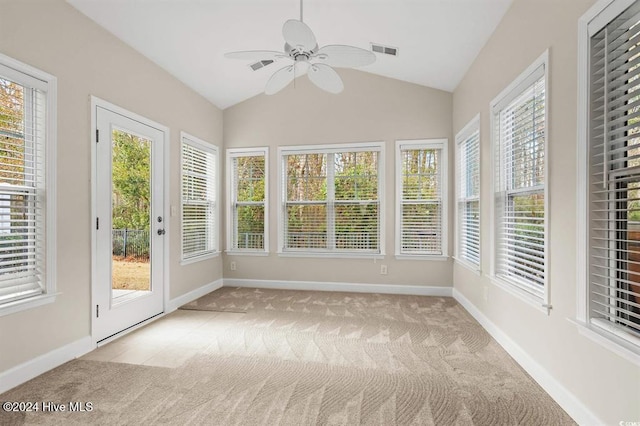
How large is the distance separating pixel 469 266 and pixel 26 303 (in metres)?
4.11

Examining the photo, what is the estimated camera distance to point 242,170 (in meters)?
5.25

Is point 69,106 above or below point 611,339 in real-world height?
above

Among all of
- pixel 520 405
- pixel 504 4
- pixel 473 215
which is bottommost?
pixel 520 405

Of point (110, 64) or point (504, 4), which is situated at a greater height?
point (504, 4)

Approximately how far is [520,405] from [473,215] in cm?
228

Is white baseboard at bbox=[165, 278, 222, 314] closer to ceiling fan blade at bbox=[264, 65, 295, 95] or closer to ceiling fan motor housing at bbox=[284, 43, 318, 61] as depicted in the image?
ceiling fan blade at bbox=[264, 65, 295, 95]

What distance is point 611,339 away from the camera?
5.34 ft

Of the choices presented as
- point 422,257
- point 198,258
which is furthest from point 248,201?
point 422,257

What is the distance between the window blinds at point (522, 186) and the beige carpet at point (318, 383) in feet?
2.46

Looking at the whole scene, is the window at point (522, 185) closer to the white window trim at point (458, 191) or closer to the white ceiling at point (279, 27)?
the white window trim at point (458, 191)

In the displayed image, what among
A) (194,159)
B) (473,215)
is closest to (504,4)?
(473,215)

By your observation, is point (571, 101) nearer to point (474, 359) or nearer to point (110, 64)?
point (474, 359)

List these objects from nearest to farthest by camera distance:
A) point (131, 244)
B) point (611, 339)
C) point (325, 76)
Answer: point (611, 339)
point (325, 76)
point (131, 244)

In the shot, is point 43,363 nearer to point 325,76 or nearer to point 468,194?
point 325,76
